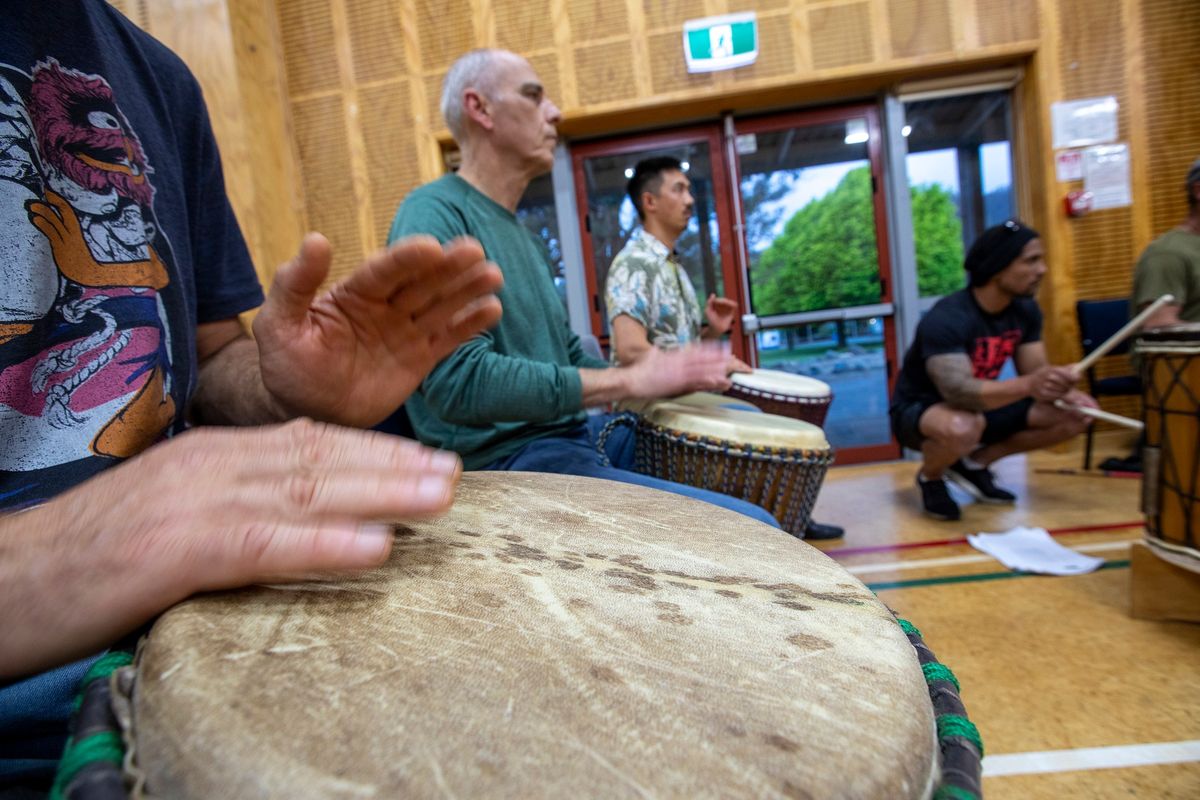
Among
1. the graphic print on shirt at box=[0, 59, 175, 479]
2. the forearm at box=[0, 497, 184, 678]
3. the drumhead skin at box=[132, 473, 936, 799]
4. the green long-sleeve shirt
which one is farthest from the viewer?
the green long-sleeve shirt

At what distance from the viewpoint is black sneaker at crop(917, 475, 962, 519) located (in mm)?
2736

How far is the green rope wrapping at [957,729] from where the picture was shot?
392 mm

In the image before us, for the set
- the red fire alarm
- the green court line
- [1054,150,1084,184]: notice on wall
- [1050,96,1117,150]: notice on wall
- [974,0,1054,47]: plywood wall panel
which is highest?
[974,0,1054,47]: plywood wall panel

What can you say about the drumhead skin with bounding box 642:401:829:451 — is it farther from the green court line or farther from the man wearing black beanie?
the man wearing black beanie

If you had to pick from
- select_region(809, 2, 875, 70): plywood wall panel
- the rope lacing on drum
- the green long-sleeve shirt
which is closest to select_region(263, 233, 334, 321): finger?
the rope lacing on drum

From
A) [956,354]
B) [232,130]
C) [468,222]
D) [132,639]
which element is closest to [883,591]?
[956,354]

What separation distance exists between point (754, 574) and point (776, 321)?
3.75 metres

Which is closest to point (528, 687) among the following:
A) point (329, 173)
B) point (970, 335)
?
point (970, 335)

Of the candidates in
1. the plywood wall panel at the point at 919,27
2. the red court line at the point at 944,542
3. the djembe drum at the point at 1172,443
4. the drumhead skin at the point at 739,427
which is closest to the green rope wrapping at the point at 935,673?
the drumhead skin at the point at 739,427

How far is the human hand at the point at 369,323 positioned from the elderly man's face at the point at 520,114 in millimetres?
1051

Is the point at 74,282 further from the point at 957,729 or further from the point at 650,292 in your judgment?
the point at 650,292

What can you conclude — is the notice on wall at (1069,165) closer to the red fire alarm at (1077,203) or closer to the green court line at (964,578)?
the red fire alarm at (1077,203)

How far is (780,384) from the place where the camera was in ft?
6.40

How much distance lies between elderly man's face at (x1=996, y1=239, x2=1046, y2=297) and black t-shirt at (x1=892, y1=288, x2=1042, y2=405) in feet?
0.47
